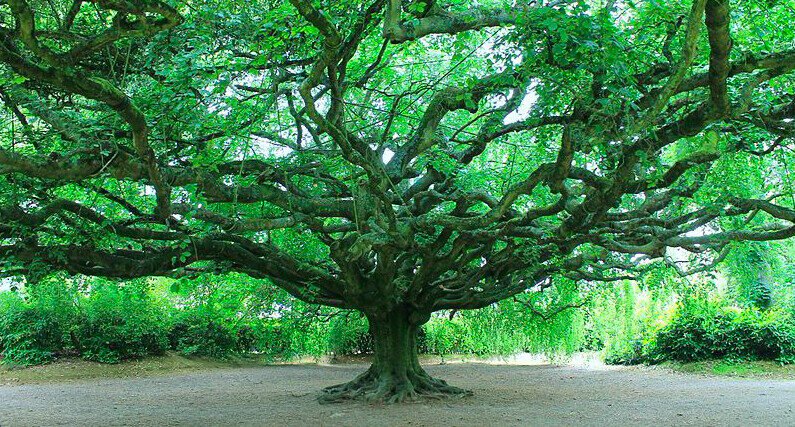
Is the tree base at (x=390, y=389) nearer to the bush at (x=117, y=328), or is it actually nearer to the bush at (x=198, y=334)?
the bush at (x=117, y=328)

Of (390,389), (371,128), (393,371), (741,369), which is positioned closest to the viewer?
(371,128)

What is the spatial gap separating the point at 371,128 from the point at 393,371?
13.4 ft

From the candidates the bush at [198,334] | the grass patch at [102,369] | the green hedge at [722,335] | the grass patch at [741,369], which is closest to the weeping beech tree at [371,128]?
the grass patch at [741,369]

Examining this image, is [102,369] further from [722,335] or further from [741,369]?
[722,335]

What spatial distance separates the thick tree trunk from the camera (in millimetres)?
9477

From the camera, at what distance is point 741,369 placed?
1359 cm

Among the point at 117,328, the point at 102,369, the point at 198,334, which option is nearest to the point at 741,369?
the point at 198,334

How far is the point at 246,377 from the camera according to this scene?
1390 centimetres

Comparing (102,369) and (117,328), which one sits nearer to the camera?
(102,369)

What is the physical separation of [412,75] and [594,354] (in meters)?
15.7

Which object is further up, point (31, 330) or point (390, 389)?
point (31, 330)

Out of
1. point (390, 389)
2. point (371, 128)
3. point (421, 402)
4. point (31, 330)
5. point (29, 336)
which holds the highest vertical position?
point (371, 128)

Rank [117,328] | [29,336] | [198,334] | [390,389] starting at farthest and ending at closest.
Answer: [198,334] < [117,328] < [29,336] < [390,389]

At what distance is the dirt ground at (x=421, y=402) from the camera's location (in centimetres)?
766
